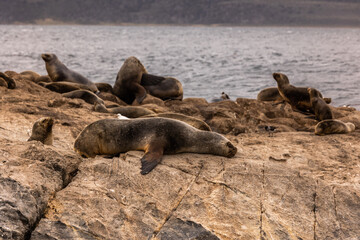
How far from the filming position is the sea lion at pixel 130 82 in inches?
393

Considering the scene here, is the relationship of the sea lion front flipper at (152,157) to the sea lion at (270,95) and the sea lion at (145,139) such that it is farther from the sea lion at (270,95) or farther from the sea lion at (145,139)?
the sea lion at (270,95)

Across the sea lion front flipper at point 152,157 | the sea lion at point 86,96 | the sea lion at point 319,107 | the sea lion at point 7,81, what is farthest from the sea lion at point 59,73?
the sea lion front flipper at point 152,157

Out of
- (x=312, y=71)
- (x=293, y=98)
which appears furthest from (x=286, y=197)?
(x=312, y=71)

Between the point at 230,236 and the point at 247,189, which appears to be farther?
the point at 247,189

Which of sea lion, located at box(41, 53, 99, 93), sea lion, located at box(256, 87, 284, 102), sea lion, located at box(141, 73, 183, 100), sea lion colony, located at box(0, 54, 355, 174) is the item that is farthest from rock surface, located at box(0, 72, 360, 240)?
sea lion, located at box(41, 53, 99, 93)

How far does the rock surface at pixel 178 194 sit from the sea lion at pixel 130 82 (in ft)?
14.0

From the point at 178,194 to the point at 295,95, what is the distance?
6812mm

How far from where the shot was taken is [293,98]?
10141 millimetres

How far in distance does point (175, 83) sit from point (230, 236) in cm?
722

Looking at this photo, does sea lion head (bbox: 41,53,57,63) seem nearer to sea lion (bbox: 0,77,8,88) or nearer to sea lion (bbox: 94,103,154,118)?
sea lion (bbox: 0,77,8,88)

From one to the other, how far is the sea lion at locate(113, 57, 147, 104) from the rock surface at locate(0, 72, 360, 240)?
4262 millimetres

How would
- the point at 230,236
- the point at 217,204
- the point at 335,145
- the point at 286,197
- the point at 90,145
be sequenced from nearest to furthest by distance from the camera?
the point at 230,236 < the point at 217,204 < the point at 286,197 < the point at 90,145 < the point at 335,145

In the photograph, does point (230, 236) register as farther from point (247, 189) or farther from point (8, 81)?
point (8, 81)

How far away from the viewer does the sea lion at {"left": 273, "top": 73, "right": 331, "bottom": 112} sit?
983 cm
